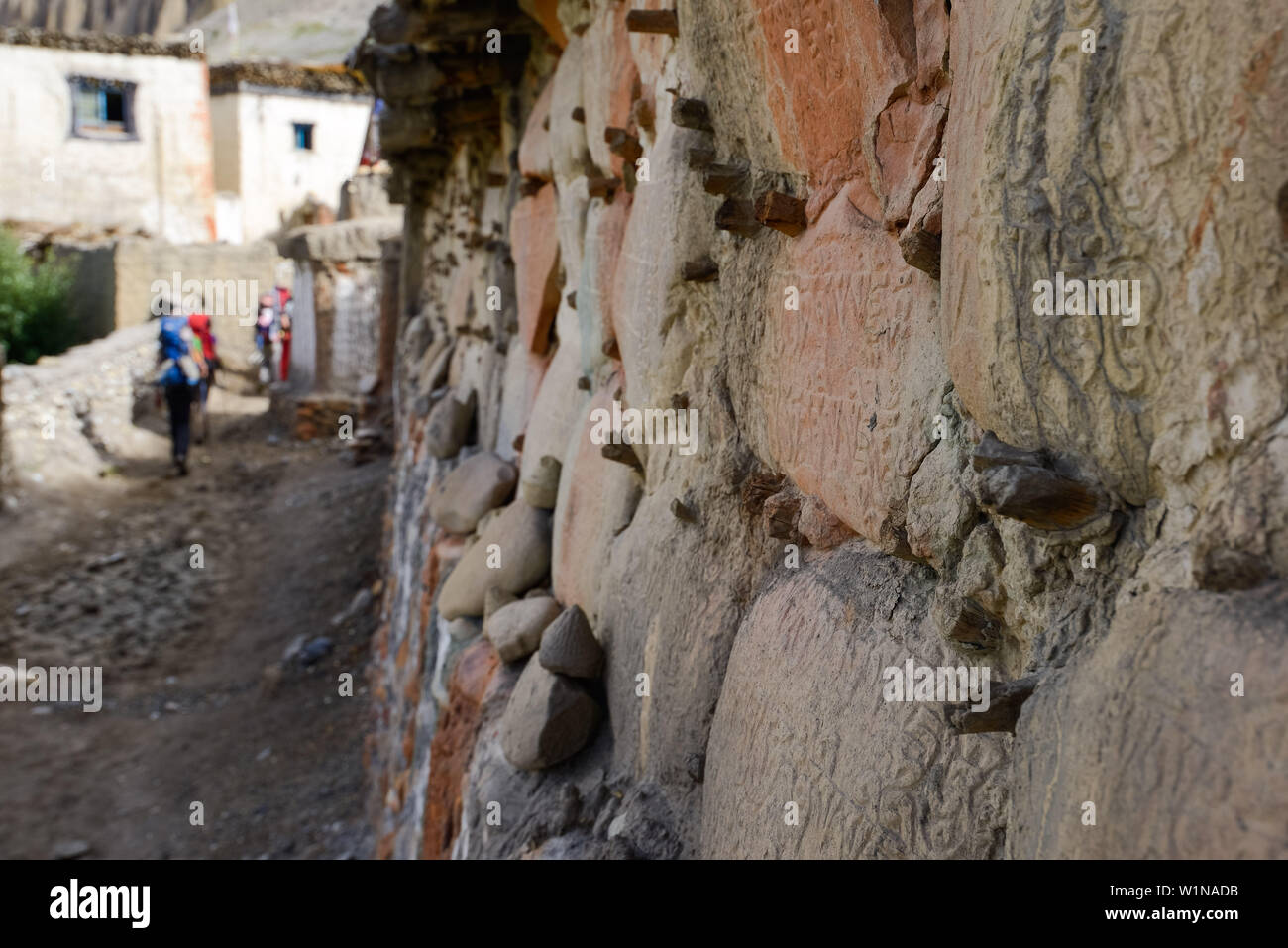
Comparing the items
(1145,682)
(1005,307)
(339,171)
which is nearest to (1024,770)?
(1145,682)

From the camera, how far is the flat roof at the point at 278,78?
68.4 feet

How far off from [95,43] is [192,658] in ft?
50.5

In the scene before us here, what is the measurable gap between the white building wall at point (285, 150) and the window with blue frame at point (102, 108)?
2.69 metres

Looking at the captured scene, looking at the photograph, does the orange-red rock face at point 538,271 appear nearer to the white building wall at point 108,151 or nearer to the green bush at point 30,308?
the green bush at point 30,308

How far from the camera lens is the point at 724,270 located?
5.40ft

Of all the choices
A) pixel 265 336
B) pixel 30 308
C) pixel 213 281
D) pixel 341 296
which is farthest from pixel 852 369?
pixel 30 308

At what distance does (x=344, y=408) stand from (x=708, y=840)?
10.3 meters

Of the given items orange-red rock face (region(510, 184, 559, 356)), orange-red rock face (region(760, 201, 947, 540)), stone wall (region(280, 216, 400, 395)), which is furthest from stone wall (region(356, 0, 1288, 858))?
stone wall (region(280, 216, 400, 395))

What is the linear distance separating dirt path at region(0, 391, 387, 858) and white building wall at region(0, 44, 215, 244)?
1063cm

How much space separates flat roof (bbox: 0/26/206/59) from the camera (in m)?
17.6

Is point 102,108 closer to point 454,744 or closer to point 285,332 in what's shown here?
point 285,332

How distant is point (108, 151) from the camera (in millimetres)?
18562

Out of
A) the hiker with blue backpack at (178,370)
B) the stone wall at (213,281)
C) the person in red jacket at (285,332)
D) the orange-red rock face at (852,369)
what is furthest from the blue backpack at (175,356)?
the orange-red rock face at (852,369)

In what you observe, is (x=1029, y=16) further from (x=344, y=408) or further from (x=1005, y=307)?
(x=344, y=408)
